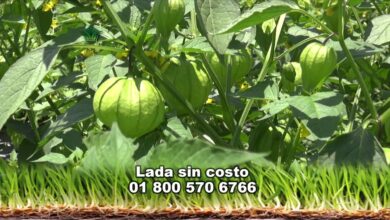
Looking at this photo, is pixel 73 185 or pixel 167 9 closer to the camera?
pixel 73 185

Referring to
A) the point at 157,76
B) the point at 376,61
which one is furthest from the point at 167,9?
the point at 376,61

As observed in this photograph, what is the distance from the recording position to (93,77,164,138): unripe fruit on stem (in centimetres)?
74

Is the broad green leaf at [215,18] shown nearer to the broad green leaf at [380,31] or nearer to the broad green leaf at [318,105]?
the broad green leaf at [318,105]

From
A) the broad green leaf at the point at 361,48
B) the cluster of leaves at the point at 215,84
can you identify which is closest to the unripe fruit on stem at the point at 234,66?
the cluster of leaves at the point at 215,84

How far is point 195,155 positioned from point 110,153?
0.33 feet

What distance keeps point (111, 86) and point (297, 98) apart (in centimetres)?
26

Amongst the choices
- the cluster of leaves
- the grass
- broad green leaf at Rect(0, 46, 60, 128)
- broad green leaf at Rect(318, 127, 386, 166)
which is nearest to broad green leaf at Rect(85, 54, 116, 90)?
the cluster of leaves

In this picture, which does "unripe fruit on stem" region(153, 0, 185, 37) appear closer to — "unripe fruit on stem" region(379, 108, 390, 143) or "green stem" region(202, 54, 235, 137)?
"green stem" region(202, 54, 235, 137)

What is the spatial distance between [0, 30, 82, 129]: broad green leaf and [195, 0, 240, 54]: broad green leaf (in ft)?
0.61

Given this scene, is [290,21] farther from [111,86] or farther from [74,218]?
[74,218]

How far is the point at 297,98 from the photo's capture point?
85 centimetres

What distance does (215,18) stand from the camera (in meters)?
0.68

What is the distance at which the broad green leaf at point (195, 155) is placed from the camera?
46 cm

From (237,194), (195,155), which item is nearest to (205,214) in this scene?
(237,194)
